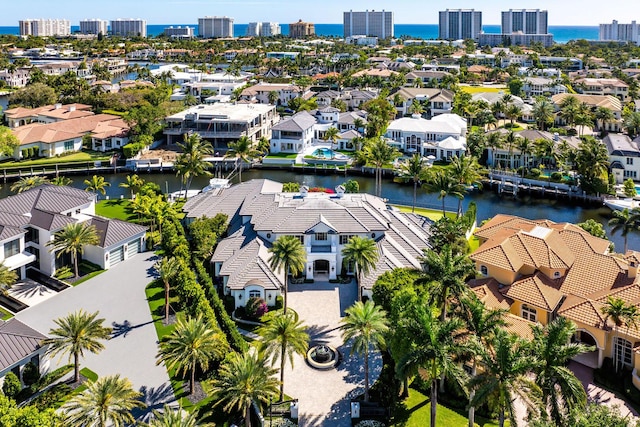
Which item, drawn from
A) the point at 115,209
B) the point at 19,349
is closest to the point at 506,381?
the point at 19,349

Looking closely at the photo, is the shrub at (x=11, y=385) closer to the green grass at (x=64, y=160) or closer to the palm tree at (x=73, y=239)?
the palm tree at (x=73, y=239)

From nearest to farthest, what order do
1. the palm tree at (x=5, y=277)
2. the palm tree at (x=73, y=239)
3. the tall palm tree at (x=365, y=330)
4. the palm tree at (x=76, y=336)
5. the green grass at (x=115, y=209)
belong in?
the tall palm tree at (x=365, y=330)
the palm tree at (x=76, y=336)
the palm tree at (x=5, y=277)
the palm tree at (x=73, y=239)
the green grass at (x=115, y=209)

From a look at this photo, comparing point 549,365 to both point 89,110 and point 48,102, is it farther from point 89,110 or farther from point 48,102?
point 48,102

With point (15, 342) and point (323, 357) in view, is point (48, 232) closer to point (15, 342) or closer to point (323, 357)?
point (15, 342)

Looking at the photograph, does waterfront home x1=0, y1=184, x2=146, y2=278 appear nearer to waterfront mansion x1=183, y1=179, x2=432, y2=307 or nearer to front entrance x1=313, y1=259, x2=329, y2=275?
waterfront mansion x1=183, y1=179, x2=432, y2=307

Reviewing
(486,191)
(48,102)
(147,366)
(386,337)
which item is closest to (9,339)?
(147,366)

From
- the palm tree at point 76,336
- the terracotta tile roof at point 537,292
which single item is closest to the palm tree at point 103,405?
the palm tree at point 76,336
